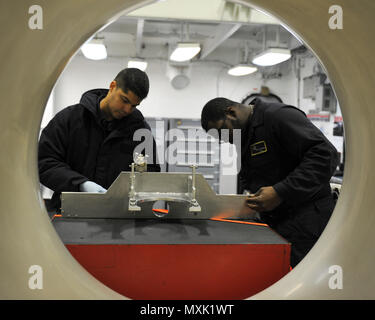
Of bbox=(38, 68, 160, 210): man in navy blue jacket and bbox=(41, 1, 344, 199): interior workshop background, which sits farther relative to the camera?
bbox=(41, 1, 344, 199): interior workshop background

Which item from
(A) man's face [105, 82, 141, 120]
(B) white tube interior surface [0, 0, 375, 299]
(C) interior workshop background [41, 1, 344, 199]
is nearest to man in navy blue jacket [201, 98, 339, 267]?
(A) man's face [105, 82, 141, 120]

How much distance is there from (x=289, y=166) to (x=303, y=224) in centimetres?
25

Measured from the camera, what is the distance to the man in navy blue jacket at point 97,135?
1.59m

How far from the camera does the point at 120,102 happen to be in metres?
1.61

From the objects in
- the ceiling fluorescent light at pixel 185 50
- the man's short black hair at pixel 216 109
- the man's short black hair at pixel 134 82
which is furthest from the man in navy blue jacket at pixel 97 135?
the ceiling fluorescent light at pixel 185 50

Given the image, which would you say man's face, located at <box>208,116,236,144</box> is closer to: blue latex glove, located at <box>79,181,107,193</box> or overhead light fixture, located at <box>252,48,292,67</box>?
blue latex glove, located at <box>79,181,107,193</box>

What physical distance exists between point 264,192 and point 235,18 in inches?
73.2

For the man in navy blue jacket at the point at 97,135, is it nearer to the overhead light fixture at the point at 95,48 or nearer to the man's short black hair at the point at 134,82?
the man's short black hair at the point at 134,82

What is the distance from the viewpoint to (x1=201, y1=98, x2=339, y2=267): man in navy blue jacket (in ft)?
4.40

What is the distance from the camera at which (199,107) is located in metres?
5.68

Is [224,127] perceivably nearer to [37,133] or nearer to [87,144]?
[87,144]

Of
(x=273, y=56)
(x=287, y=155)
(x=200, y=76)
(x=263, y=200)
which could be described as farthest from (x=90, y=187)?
(x=200, y=76)

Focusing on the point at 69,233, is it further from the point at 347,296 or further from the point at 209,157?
→ the point at 209,157

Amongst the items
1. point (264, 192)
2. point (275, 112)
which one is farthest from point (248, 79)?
point (264, 192)
